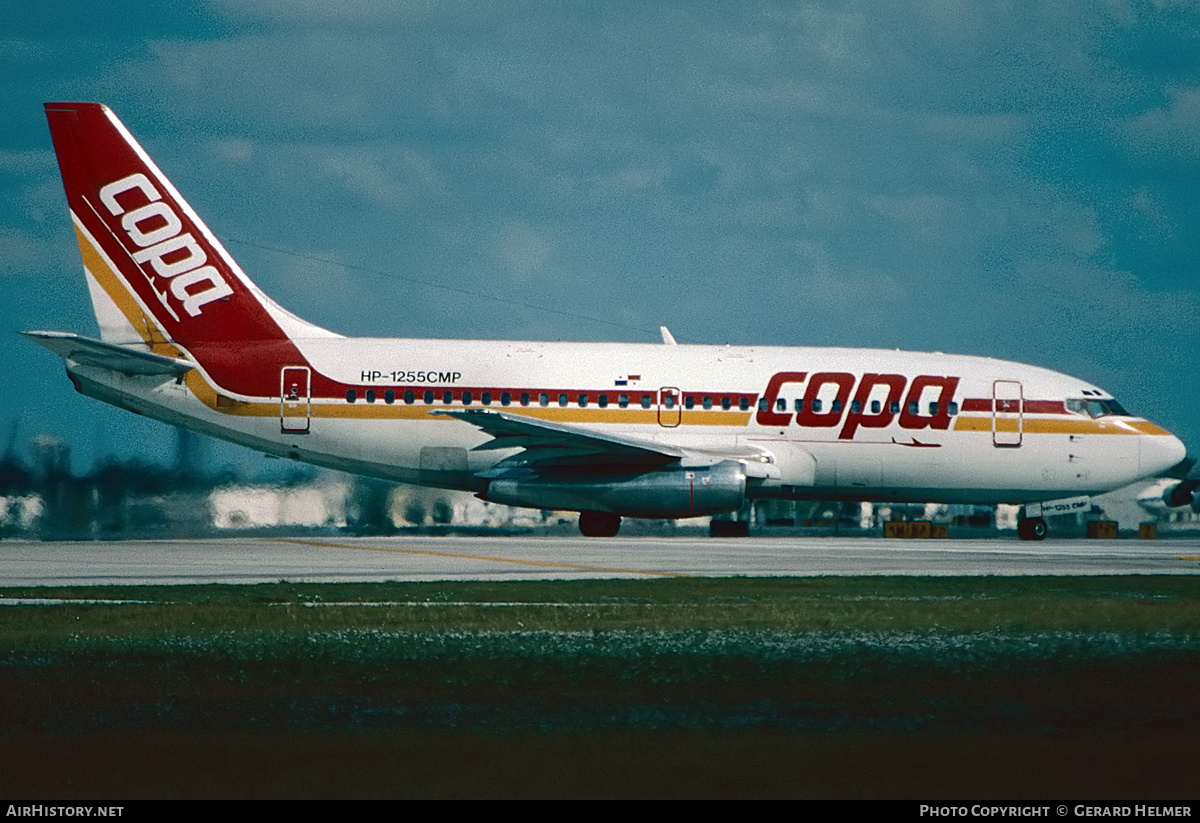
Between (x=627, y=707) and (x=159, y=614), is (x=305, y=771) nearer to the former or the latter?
(x=627, y=707)

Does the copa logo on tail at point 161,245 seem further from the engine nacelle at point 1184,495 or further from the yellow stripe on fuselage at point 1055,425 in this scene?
the engine nacelle at point 1184,495

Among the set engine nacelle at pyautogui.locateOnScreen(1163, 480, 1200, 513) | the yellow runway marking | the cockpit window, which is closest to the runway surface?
the yellow runway marking

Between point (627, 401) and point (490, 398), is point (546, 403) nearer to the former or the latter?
point (490, 398)

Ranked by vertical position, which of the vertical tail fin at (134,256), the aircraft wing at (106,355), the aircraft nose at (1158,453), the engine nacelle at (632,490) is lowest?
the engine nacelle at (632,490)

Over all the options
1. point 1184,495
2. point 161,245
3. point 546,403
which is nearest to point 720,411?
point 546,403

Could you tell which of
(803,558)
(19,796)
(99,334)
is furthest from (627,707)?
(99,334)

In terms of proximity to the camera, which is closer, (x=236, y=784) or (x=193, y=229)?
(x=236, y=784)

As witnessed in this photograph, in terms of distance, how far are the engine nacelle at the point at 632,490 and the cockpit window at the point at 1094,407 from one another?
7.67m

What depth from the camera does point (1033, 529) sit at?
31.7 metres

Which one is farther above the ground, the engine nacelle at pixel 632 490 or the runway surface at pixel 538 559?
the engine nacelle at pixel 632 490

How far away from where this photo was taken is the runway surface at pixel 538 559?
1978cm

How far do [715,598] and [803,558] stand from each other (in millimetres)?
7718

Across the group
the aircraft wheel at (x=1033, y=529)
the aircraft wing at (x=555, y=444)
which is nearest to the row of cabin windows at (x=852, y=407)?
the aircraft wing at (x=555, y=444)

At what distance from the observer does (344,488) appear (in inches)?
1209
